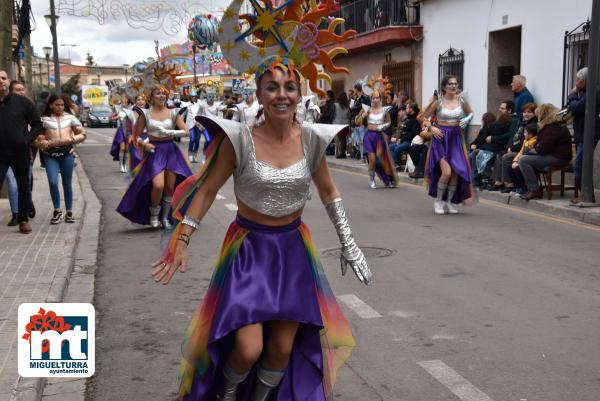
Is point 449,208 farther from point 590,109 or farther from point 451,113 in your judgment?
point 590,109

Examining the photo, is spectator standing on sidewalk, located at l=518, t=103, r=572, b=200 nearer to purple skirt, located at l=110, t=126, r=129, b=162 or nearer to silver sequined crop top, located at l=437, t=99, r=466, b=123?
silver sequined crop top, located at l=437, t=99, r=466, b=123

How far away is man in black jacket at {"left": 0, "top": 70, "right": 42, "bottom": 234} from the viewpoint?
8.88 metres

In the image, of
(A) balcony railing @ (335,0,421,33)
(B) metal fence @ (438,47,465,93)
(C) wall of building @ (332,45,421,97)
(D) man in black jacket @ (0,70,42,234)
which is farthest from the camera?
(C) wall of building @ (332,45,421,97)

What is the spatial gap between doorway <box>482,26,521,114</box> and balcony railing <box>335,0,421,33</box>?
177 inches

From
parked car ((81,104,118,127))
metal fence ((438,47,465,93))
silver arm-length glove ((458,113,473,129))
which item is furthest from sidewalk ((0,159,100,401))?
parked car ((81,104,118,127))

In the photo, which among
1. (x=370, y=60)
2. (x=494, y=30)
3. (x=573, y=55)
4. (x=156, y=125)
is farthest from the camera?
(x=370, y=60)

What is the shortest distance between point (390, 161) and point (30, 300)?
9686 mm

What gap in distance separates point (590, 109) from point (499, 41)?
8.02m

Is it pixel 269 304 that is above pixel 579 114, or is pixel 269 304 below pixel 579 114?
below

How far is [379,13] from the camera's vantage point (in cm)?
2492

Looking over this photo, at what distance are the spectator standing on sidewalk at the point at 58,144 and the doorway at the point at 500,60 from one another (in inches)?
448

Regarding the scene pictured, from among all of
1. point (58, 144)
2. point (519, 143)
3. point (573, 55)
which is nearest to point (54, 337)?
point (58, 144)

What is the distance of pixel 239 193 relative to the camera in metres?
3.80

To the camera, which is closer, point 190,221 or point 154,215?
point 190,221
